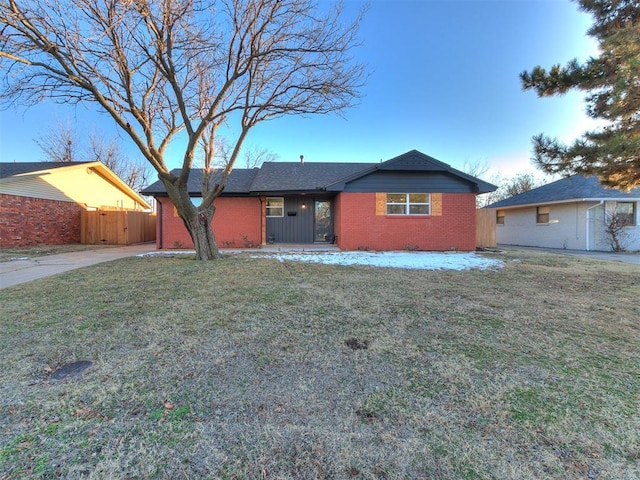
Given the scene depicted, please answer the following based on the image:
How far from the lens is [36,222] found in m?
15.6

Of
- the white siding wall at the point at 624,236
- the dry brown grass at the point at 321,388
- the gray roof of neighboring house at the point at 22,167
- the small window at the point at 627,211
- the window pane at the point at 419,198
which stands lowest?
the dry brown grass at the point at 321,388

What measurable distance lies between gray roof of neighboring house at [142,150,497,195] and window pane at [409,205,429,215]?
4.94 ft

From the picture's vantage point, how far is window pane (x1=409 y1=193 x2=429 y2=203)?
41.4 ft

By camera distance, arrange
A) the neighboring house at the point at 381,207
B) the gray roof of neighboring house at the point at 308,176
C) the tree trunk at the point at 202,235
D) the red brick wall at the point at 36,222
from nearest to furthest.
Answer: the tree trunk at the point at 202,235
the gray roof of neighboring house at the point at 308,176
the neighboring house at the point at 381,207
the red brick wall at the point at 36,222

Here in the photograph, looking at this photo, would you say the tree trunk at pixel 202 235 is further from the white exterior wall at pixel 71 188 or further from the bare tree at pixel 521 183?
the bare tree at pixel 521 183

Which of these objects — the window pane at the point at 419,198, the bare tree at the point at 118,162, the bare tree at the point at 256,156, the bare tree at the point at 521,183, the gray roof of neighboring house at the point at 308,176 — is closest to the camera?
the gray roof of neighboring house at the point at 308,176

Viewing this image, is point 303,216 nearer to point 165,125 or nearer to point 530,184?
point 165,125

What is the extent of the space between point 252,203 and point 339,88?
7.11 m

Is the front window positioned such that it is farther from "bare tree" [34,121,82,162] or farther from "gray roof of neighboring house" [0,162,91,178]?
"bare tree" [34,121,82,162]

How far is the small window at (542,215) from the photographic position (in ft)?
54.7

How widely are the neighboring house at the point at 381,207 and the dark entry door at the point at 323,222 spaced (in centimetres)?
81

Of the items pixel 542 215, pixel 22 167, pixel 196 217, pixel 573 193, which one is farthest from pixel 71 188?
pixel 573 193

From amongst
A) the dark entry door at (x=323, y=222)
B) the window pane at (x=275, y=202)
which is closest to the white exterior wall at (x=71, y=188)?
the window pane at (x=275, y=202)

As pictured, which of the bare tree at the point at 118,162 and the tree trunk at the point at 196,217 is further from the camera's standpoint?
the bare tree at the point at 118,162
